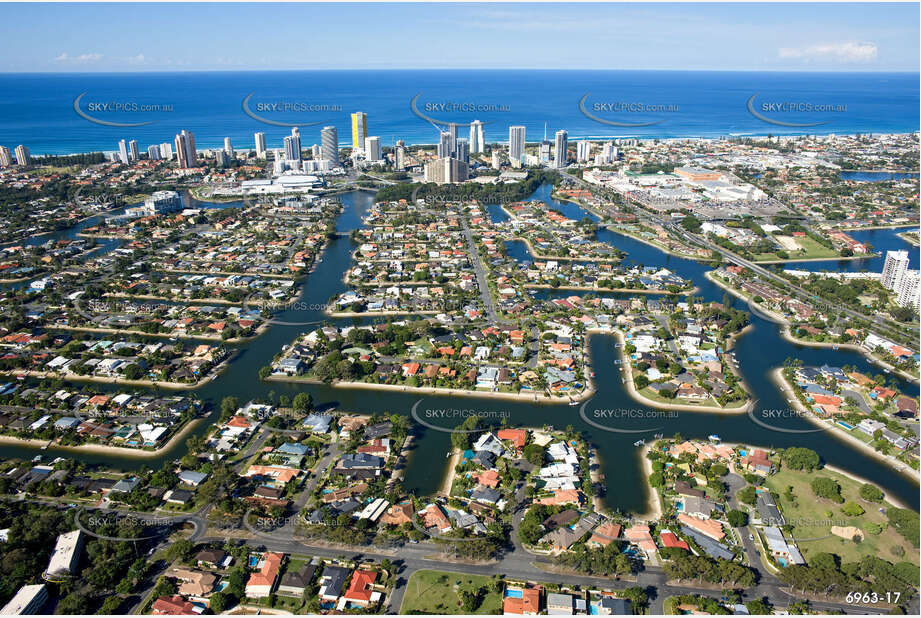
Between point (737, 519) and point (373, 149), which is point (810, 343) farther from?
point (373, 149)

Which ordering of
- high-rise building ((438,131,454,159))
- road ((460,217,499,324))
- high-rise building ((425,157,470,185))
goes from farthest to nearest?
high-rise building ((438,131,454,159)) < high-rise building ((425,157,470,185)) < road ((460,217,499,324))

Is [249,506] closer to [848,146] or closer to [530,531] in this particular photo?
[530,531]

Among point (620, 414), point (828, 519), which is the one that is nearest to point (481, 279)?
point (620, 414)

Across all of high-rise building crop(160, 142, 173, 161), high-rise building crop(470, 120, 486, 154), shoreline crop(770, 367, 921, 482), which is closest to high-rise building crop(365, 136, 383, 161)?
high-rise building crop(470, 120, 486, 154)

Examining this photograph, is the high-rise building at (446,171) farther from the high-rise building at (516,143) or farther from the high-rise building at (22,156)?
the high-rise building at (22,156)

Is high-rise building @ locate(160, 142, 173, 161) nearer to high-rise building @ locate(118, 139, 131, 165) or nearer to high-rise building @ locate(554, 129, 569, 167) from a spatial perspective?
high-rise building @ locate(118, 139, 131, 165)

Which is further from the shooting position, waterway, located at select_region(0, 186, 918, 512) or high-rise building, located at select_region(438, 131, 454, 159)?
high-rise building, located at select_region(438, 131, 454, 159)

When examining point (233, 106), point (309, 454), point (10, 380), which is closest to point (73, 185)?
point (10, 380)
